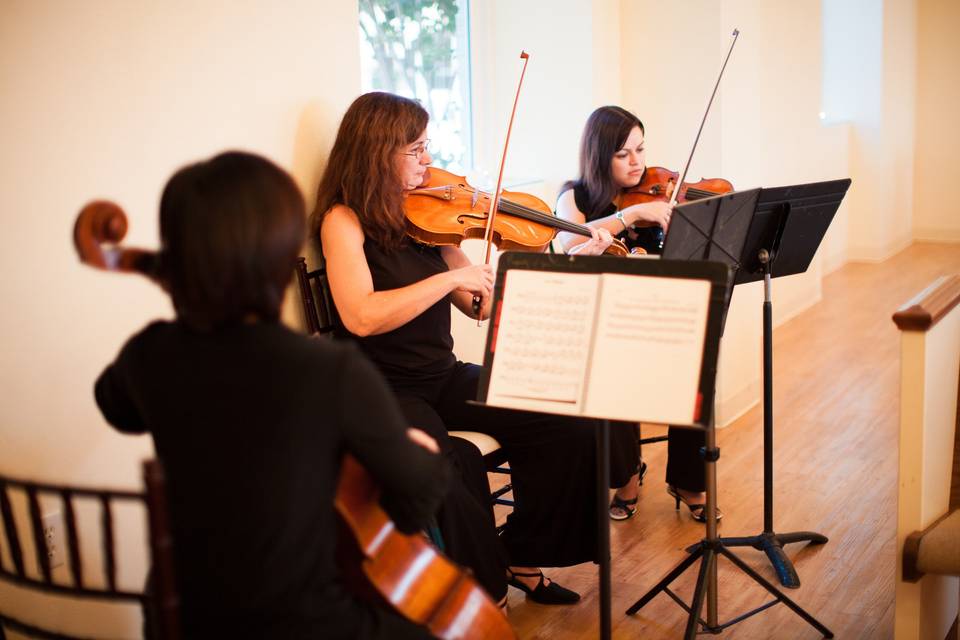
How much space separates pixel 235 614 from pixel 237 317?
0.37 metres

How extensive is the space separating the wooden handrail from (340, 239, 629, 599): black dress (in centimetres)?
78

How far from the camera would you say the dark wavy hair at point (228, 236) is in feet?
3.89

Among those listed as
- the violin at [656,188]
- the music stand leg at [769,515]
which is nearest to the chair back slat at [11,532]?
the music stand leg at [769,515]

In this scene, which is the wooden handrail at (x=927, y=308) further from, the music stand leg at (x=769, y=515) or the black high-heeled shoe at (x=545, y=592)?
the black high-heeled shoe at (x=545, y=592)

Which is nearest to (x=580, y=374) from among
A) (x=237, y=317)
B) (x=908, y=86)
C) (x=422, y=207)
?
(x=237, y=317)

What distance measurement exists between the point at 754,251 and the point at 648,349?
0.91 m

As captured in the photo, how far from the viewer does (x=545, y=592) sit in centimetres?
247

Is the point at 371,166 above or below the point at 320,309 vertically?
above

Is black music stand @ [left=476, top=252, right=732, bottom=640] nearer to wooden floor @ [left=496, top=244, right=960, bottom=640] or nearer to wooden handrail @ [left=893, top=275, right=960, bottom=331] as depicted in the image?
wooden handrail @ [left=893, top=275, right=960, bottom=331]

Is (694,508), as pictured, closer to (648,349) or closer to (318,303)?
(318,303)

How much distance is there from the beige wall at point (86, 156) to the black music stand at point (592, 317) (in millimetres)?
729

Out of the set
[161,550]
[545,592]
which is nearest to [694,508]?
[545,592]

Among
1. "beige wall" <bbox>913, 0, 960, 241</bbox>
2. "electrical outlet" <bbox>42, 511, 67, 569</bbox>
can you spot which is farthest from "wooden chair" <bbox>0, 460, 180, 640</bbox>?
"beige wall" <bbox>913, 0, 960, 241</bbox>

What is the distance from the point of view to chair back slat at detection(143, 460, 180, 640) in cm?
112
